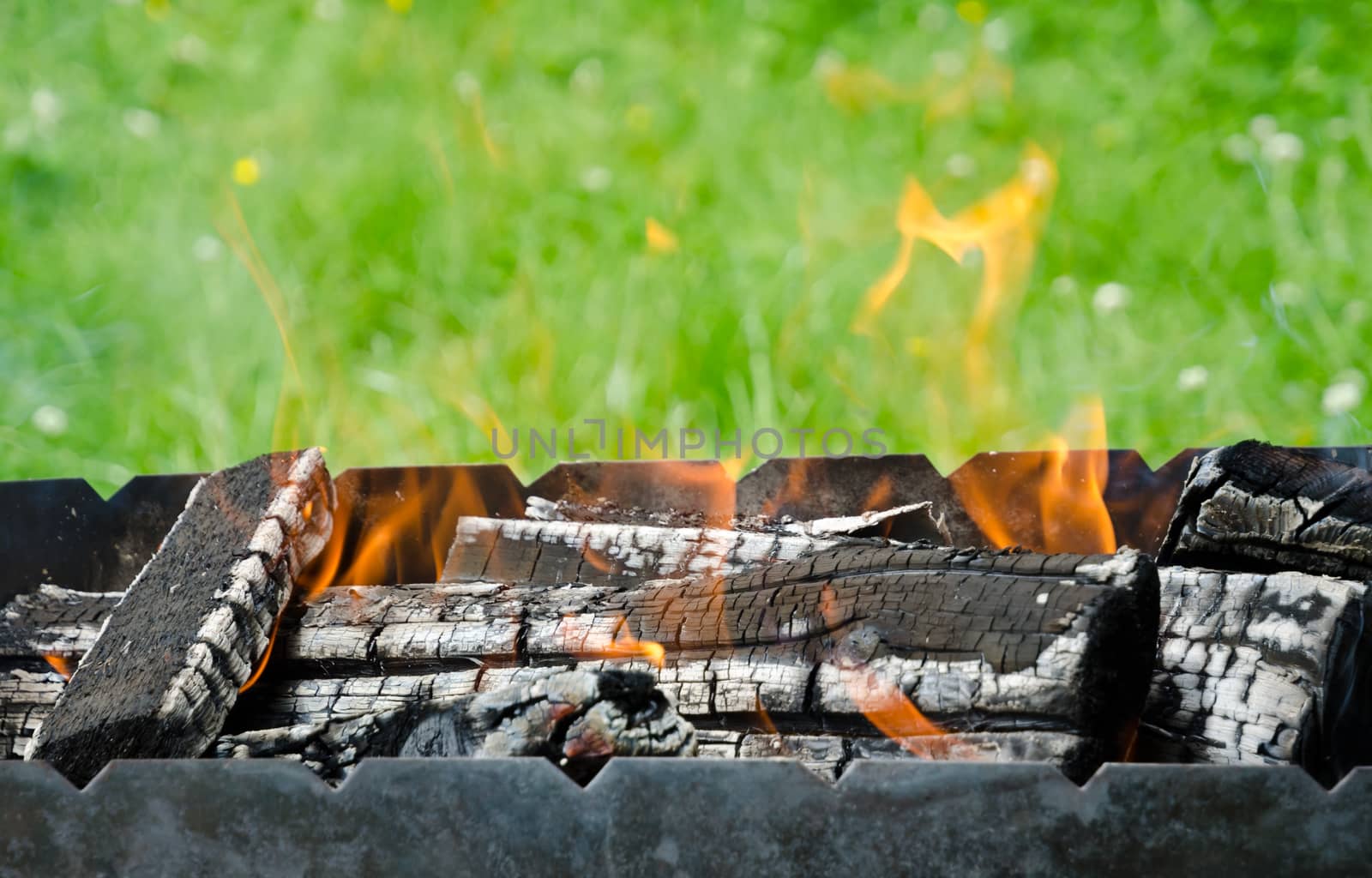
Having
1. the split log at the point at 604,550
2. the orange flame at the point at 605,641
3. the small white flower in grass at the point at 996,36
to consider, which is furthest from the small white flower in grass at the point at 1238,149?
the orange flame at the point at 605,641

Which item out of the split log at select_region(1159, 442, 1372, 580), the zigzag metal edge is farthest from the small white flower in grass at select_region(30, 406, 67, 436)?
the split log at select_region(1159, 442, 1372, 580)

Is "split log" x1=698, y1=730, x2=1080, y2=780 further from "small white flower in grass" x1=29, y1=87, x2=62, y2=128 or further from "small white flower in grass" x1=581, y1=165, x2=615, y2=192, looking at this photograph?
"small white flower in grass" x1=29, y1=87, x2=62, y2=128

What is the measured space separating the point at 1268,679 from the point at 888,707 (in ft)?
1.34

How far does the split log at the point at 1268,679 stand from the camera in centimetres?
122

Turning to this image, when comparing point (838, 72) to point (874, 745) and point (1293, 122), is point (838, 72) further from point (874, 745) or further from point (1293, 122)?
point (874, 745)

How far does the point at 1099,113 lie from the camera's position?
3.45 metres

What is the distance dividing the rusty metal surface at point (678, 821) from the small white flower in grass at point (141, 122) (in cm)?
301

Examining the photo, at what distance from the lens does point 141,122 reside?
12.0 ft

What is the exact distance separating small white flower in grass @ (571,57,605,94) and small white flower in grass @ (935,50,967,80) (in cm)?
103

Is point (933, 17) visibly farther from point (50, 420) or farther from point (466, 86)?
point (50, 420)

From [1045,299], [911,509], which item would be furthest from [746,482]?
[1045,299]

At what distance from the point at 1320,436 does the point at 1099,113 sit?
126 cm

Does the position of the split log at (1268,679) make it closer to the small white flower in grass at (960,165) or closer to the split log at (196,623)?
the split log at (196,623)

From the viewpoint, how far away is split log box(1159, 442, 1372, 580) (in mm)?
1408
